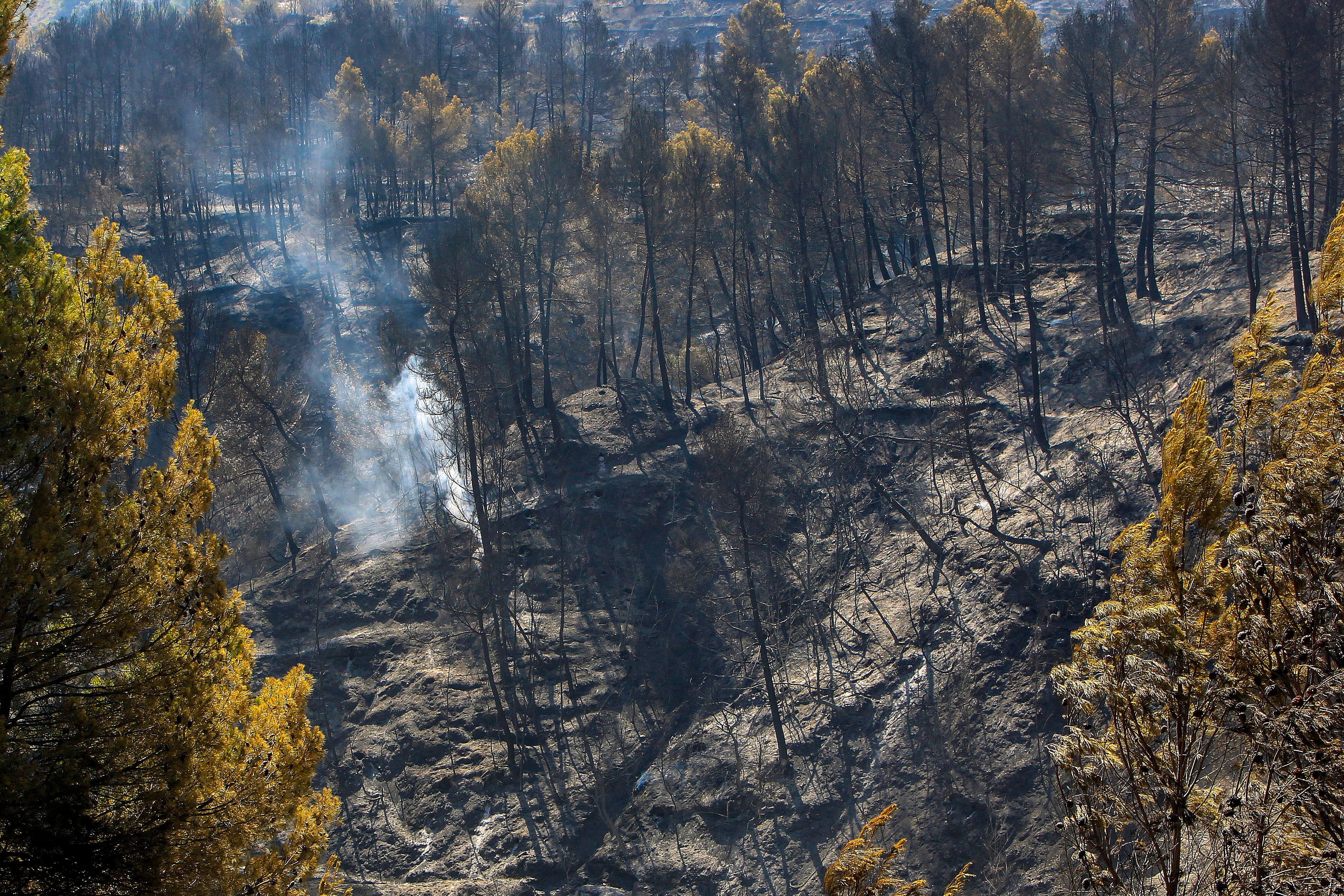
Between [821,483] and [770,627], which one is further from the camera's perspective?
[821,483]

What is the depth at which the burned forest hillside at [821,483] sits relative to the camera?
606 centimetres

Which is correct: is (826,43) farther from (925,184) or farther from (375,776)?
(375,776)

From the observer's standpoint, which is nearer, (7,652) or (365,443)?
(7,652)

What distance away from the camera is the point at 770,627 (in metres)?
21.4

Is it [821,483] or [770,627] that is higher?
[821,483]

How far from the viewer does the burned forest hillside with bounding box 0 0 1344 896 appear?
6062 mm

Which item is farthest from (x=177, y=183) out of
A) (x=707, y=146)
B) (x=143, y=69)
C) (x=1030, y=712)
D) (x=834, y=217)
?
(x=1030, y=712)

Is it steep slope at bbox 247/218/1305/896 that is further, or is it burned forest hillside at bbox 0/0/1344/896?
steep slope at bbox 247/218/1305/896

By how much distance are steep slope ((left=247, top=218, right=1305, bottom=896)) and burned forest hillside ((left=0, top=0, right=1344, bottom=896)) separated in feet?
0.35

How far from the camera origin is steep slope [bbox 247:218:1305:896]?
671 inches

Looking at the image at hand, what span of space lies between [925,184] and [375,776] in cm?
2763

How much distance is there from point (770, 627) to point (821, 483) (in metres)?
4.73

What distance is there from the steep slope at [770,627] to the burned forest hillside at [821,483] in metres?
0.11

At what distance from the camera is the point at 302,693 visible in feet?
23.7
